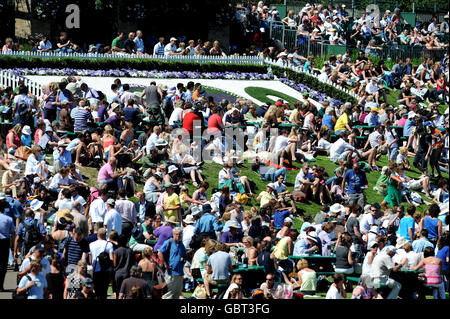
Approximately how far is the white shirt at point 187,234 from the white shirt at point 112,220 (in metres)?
1.29

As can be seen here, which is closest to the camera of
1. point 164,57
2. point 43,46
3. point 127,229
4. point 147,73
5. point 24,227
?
point 127,229

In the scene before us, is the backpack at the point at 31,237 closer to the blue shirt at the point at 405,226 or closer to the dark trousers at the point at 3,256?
the dark trousers at the point at 3,256

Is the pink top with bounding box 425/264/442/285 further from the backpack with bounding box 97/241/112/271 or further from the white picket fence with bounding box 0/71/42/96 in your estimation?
the white picket fence with bounding box 0/71/42/96

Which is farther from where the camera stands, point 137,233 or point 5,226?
point 137,233

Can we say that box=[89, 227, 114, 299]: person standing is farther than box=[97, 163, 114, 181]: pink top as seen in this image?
No

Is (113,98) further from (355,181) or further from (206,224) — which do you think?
(206,224)

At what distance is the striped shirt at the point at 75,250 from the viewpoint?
18.0 m

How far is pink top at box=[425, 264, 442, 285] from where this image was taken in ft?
64.8

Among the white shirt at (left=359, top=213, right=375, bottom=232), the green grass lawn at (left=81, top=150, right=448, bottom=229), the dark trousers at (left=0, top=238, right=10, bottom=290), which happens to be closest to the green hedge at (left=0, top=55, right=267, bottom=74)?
the green grass lawn at (left=81, top=150, right=448, bottom=229)

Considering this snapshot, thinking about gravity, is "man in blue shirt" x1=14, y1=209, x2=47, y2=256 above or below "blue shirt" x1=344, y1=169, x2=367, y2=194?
above

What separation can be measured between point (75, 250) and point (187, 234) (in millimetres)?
3066

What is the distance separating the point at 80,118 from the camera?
2564 centimetres

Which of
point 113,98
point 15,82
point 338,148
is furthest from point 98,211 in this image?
point 15,82

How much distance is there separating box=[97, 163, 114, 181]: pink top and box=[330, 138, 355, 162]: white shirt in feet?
24.7
